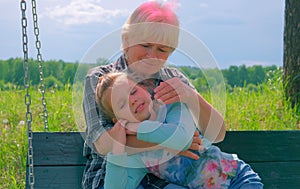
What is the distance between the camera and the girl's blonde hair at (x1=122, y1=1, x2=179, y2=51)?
2.45 m

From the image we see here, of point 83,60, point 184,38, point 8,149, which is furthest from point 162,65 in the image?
point 8,149

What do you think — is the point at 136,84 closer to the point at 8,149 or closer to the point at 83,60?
the point at 83,60

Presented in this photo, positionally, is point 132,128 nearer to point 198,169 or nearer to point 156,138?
point 156,138

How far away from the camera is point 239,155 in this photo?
3273mm

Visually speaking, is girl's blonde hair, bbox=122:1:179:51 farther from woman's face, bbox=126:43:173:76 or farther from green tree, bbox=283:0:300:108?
green tree, bbox=283:0:300:108

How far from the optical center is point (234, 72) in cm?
677

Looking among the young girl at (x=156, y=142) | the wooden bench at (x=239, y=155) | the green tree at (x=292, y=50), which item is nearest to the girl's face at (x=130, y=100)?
the young girl at (x=156, y=142)

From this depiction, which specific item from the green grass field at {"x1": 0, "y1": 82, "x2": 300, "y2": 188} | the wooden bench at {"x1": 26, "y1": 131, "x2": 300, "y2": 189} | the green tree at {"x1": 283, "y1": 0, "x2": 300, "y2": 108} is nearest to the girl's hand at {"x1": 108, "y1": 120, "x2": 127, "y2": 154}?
the wooden bench at {"x1": 26, "y1": 131, "x2": 300, "y2": 189}

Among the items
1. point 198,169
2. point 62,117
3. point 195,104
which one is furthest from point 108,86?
point 62,117

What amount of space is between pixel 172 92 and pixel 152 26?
294 millimetres

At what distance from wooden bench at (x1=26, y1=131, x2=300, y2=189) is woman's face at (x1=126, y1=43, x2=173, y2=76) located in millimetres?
788

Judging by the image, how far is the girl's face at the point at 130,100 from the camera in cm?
229

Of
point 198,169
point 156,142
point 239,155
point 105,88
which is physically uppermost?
point 105,88

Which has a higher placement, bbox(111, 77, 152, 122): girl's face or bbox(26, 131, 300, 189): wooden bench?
bbox(111, 77, 152, 122): girl's face
